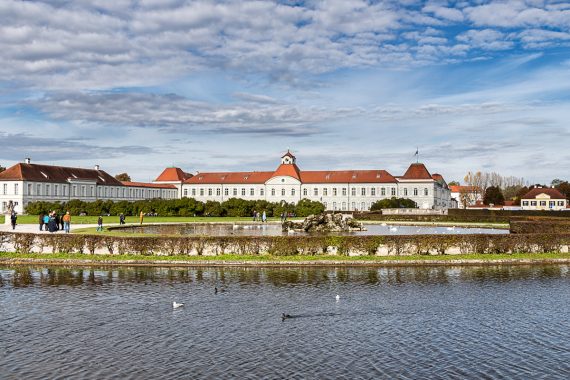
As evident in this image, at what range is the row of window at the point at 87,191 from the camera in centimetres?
9194

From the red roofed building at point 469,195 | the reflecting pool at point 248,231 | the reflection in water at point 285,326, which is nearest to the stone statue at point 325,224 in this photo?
the reflecting pool at point 248,231

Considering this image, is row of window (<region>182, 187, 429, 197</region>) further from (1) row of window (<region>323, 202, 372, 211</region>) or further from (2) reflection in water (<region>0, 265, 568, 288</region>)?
(2) reflection in water (<region>0, 265, 568, 288</region>)

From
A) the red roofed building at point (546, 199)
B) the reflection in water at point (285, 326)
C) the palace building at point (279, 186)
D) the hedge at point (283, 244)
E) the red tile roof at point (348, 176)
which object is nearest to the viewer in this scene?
the reflection in water at point (285, 326)

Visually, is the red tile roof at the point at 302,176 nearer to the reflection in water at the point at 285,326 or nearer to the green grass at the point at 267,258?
the green grass at the point at 267,258

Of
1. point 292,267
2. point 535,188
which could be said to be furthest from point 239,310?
point 535,188

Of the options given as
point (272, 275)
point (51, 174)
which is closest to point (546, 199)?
point (51, 174)

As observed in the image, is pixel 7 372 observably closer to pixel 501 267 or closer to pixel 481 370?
pixel 481 370

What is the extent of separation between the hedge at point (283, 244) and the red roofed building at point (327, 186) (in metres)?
84.7

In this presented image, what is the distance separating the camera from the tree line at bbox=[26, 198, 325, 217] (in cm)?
7831

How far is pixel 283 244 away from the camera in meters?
25.5

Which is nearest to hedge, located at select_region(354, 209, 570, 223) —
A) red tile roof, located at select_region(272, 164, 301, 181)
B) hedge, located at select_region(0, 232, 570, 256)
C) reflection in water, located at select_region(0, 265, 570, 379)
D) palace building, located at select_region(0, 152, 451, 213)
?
palace building, located at select_region(0, 152, 451, 213)

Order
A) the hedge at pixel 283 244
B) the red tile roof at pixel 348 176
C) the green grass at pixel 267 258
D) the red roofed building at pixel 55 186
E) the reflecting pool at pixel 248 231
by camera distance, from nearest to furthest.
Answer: the green grass at pixel 267 258 < the hedge at pixel 283 244 < the reflecting pool at pixel 248 231 < the red roofed building at pixel 55 186 < the red tile roof at pixel 348 176

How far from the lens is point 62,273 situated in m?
22.1

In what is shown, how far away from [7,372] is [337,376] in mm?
5955
